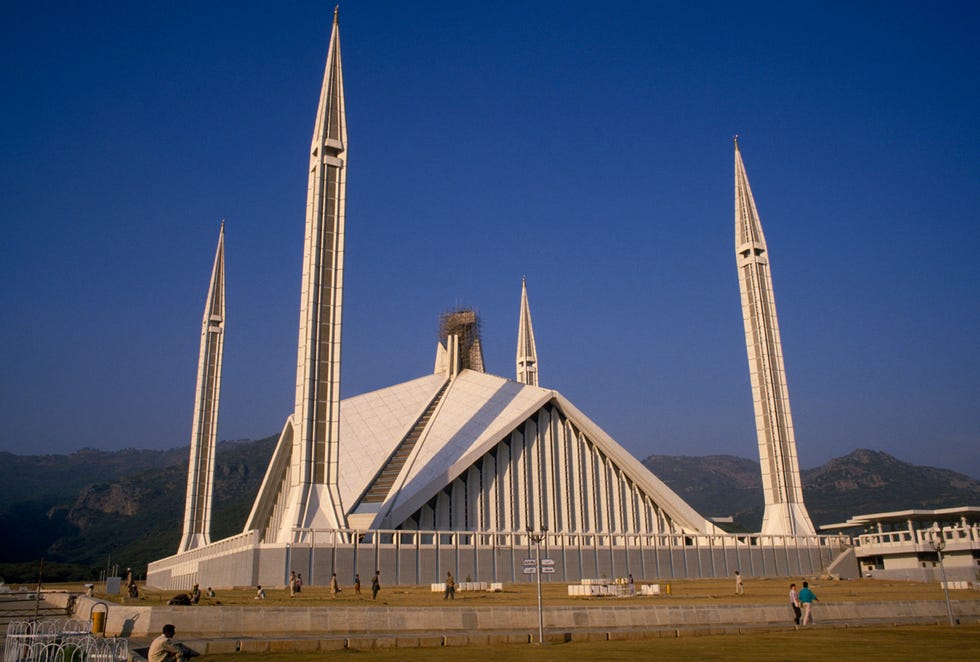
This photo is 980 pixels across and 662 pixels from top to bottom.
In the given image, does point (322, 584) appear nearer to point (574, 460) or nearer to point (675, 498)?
point (574, 460)

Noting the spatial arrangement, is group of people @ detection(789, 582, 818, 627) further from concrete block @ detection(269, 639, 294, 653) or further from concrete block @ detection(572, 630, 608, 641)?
concrete block @ detection(269, 639, 294, 653)

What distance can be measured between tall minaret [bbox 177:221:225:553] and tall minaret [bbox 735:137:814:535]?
1052 inches

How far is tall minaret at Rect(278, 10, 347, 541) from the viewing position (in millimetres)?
26000

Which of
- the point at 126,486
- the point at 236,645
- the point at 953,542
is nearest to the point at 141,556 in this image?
the point at 126,486

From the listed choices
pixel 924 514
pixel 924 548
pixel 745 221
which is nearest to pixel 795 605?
pixel 924 548

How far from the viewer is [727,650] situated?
1113 cm

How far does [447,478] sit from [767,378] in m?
16.6

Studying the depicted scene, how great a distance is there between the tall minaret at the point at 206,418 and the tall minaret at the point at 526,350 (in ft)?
66.4

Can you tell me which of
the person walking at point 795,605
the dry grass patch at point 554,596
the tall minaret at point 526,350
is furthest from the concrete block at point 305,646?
the tall minaret at point 526,350

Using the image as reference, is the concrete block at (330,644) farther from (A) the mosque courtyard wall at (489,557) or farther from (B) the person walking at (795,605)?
(A) the mosque courtyard wall at (489,557)

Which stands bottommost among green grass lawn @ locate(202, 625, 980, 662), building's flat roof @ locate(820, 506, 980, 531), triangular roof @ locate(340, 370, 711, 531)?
green grass lawn @ locate(202, 625, 980, 662)


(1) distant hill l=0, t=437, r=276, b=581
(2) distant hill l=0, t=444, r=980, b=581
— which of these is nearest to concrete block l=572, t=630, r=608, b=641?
(2) distant hill l=0, t=444, r=980, b=581

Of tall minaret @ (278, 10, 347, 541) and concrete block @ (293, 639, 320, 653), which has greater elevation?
tall minaret @ (278, 10, 347, 541)

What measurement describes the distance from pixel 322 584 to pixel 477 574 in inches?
229
